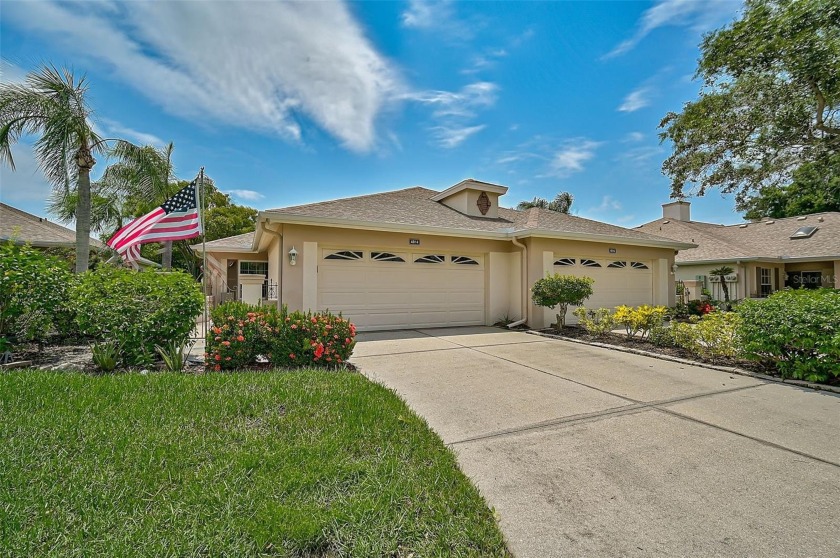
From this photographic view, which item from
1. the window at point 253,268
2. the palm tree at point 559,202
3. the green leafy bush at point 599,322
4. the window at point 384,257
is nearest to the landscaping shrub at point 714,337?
the green leafy bush at point 599,322

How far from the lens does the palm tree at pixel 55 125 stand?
901cm

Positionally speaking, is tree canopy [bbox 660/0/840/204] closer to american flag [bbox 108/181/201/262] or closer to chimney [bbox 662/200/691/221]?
chimney [bbox 662/200/691/221]

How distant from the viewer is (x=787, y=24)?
335 inches

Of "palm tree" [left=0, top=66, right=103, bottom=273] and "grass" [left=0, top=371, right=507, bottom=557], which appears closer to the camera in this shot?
"grass" [left=0, top=371, right=507, bottom=557]

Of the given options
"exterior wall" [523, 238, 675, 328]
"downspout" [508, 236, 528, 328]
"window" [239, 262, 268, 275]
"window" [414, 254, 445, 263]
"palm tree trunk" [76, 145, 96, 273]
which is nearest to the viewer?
"palm tree trunk" [76, 145, 96, 273]

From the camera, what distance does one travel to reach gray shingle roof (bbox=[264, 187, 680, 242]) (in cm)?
1038

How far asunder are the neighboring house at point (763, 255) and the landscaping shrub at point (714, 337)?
424 inches

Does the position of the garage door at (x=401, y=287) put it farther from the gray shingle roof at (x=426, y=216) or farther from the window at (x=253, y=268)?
the window at (x=253, y=268)

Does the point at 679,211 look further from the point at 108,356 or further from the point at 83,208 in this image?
the point at 83,208

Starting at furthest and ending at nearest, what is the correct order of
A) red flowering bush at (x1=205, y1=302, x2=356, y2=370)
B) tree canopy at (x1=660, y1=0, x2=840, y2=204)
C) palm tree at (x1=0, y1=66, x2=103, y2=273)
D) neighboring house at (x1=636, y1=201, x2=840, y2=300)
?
neighboring house at (x1=636, y1=201, x2=840, y2=300) → palm tree at (x1=0, y1=66, x2=103, y2=273) → tree canopy at (x1=660, y1=0, x2=840, y2=204) → red flowering bush at (x1=205, y1=302, x2=356, y2=370)

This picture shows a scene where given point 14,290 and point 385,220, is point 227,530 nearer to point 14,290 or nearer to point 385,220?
point 14,290

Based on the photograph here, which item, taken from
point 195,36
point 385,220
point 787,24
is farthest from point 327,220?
point 787,24

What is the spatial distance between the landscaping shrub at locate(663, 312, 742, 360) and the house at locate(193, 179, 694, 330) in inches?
167

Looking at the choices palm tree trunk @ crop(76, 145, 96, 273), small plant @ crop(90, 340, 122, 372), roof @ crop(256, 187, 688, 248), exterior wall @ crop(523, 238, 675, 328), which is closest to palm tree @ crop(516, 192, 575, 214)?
roof @ crop(256, 187, 688, 248)
